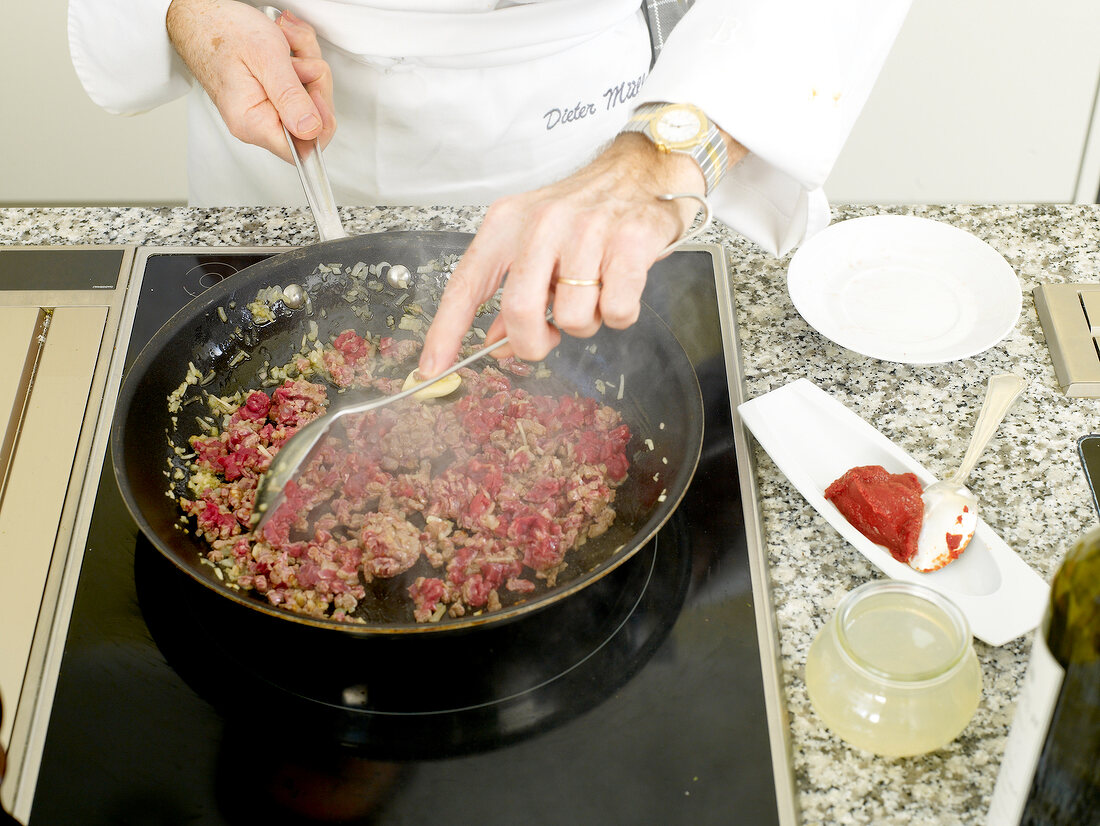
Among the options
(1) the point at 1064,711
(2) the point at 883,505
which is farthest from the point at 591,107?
(1) the point at 1064,711

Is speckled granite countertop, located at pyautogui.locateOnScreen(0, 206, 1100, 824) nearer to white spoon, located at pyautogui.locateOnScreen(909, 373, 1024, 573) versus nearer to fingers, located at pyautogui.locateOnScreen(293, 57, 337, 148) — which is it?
white spoon, located at pyautogui.locateOnScreen(909, 373, 1024, 573)

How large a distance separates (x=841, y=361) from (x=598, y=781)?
61 cm

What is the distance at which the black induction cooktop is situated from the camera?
80 centimetres

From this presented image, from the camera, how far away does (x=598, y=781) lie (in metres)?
0.81

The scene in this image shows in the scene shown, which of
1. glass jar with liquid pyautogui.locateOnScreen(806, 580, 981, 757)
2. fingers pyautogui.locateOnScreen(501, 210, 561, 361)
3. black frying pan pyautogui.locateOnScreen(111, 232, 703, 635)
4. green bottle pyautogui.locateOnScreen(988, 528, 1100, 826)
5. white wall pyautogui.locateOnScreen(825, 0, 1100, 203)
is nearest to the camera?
green bottle pyautogui.locateOnScreen(988, 528, 1100, 826)

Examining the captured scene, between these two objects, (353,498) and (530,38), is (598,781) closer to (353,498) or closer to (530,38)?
(353,498)

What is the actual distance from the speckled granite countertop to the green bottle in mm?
180

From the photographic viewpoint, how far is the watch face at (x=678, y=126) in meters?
0.98

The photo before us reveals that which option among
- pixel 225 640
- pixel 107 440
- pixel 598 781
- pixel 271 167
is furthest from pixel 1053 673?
pixel 271 167

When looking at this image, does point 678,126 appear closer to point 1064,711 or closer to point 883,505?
point 883,505

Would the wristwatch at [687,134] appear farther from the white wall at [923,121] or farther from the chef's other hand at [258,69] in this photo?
the white wall at [923,121]

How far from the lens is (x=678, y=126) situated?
3.24ft

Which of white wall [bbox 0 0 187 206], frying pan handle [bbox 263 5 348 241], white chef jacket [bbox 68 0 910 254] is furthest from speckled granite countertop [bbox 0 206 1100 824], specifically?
white wall [bbox 0 0 187 206]

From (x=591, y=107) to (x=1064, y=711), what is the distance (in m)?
Answer: 1.10
